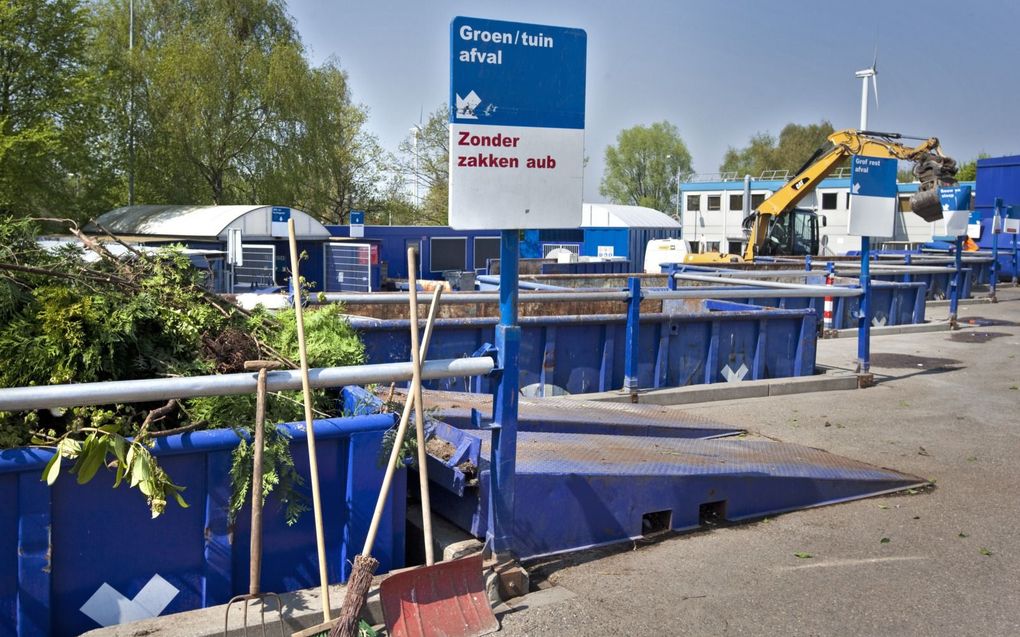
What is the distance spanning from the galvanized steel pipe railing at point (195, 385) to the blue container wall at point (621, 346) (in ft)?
13.4

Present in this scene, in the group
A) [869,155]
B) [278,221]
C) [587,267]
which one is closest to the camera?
[869,155]

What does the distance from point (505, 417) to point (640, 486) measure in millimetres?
1307

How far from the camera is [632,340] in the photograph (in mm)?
10062

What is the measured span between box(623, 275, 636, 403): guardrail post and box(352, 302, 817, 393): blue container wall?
28cm

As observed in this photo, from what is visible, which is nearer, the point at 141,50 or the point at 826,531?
the point at 826,531

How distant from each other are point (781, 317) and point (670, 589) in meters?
7.21

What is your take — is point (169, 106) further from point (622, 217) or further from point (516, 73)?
point (516, 73)

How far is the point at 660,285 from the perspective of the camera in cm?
1952

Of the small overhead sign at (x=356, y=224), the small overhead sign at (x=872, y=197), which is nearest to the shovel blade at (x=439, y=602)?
the small overhead sign at (x=872, y=197)

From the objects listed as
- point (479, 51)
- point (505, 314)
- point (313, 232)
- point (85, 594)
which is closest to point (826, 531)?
point (505, 314)

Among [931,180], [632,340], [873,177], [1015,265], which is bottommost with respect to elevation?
[1015,265]

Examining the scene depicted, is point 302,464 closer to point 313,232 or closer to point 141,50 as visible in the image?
point 313,232

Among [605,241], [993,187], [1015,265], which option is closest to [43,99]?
[605,241]

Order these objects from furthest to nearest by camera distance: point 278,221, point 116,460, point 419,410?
point 278,221 → point 419,410 → point 116,460
